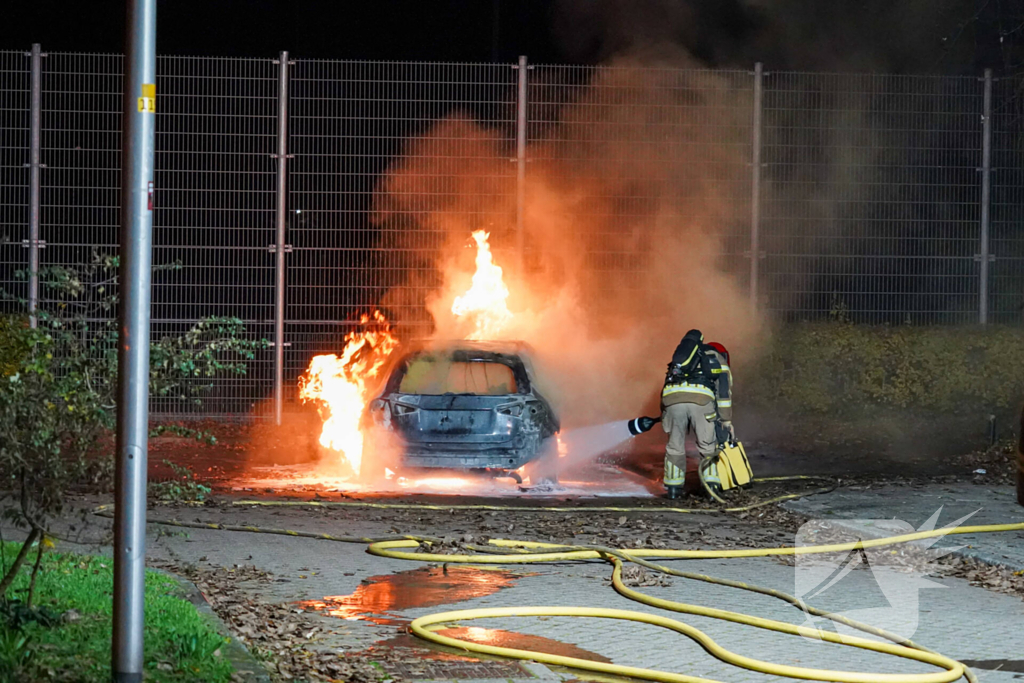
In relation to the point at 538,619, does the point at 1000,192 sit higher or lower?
higher

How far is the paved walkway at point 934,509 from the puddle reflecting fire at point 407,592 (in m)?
3.31

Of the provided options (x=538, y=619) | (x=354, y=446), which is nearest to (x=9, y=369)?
(x=538, y=619)

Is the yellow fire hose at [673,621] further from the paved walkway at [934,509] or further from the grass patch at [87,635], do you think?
the grass patch at [87,635]

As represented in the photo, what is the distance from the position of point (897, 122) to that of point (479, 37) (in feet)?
54.9

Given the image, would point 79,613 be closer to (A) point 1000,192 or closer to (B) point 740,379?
(B) point 740,379

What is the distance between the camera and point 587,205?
17.0 meters

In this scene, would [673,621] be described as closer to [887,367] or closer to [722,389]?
[722,389]

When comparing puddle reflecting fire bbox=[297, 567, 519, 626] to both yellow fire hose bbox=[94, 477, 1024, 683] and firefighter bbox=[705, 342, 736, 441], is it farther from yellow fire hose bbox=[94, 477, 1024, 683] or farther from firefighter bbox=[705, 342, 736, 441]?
firefighter bbox=[705, 342, 736, 441]

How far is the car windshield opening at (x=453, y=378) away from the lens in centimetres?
1231

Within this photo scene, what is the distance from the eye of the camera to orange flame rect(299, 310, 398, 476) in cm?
1373

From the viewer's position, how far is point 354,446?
44.7 ft

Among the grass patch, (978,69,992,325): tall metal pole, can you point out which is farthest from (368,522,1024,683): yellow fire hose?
(978,69,992,325): tall metal pole

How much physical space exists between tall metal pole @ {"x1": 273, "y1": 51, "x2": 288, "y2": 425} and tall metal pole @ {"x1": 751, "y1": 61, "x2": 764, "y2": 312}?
616 cm

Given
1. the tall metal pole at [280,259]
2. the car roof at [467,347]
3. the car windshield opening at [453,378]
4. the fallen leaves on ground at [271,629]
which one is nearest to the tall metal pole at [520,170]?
the tall metal pole at [280,259]
